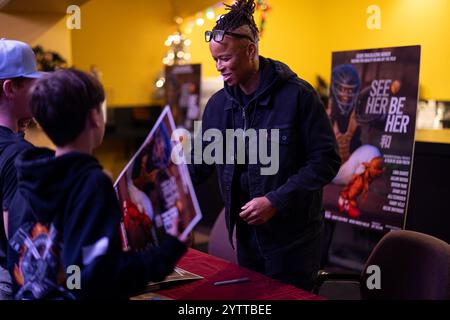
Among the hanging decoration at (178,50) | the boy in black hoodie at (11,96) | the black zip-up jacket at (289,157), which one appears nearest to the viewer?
the boy in black hoodie at (11,96)

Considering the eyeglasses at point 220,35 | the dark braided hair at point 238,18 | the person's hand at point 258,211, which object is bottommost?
the person's hand at point 258,211

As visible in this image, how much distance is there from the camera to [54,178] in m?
1.10

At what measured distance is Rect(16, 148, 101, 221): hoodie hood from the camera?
43.1 inches

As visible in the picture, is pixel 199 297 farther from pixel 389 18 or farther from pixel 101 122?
pixel 389 18

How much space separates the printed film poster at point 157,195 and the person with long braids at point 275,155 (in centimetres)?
60

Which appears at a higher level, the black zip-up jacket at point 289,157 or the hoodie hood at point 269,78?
the hoodie hood at point 269,78

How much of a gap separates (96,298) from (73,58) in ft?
18.1

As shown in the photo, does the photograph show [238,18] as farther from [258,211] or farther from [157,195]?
[157,195]

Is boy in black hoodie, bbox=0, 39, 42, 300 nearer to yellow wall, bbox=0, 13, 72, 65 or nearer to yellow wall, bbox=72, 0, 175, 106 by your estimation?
yellow wall, bbox=0, 13, 72, 65

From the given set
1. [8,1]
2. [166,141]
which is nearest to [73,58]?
[8,1]

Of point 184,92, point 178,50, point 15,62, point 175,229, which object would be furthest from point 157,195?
point 178,50

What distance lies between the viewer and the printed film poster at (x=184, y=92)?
5.44m

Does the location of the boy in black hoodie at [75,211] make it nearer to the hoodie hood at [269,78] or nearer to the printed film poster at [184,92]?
the hoodie hood at [269,78]

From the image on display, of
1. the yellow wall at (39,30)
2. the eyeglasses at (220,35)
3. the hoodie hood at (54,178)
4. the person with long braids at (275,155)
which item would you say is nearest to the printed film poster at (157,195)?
the hoodie hood at (54,178)
